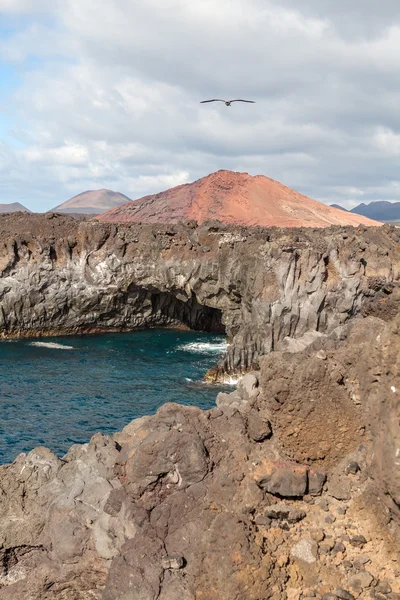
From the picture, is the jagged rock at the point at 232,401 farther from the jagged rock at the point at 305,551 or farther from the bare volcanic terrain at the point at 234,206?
the bare volcanic terrain at the point at 234,206

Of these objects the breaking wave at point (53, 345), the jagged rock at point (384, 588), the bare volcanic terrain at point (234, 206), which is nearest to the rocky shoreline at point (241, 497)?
the jagged rock at point (384, 588)

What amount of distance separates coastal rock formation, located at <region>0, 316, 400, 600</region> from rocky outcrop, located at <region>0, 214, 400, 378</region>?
2529cm

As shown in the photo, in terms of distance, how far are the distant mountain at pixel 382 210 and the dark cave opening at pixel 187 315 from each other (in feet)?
379

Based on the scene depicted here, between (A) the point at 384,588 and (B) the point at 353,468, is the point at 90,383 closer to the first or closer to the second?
(B) the point at 353,468

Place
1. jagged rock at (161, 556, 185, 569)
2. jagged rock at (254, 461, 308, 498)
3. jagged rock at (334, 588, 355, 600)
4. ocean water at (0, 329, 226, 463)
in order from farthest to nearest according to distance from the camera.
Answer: ocean water at (0, 329, 226, 463), jagged rock at (254, 461, 308, 498), jagged rock at (161, 556, 185, 569), jagged rock at (334, 588, 355, 600)

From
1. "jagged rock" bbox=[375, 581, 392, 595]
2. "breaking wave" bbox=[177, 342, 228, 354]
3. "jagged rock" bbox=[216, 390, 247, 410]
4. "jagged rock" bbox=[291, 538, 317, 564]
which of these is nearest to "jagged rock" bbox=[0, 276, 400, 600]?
"jagged rock" bbox=[291, 538, 317, 564]

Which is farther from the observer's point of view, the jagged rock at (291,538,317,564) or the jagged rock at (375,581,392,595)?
the jagged rock at (291,538,317,564)

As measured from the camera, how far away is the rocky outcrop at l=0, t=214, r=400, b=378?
39312 mm

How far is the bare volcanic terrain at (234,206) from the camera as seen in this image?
74.4m

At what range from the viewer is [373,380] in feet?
36.2

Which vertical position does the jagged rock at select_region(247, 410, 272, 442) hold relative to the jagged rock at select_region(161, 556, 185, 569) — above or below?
above

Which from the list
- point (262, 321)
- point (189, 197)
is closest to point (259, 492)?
point (262, 321)

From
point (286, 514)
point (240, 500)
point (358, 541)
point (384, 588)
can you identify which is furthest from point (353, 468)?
point (240, 500)

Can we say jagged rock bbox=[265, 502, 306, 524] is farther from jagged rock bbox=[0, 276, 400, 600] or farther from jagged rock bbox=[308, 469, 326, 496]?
jagged rock bbox=[308, 469, 326, 496]
